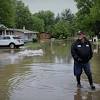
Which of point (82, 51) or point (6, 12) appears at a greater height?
point (6, 12)

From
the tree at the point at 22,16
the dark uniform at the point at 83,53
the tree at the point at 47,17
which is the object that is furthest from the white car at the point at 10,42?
the tree at the point at 47,17

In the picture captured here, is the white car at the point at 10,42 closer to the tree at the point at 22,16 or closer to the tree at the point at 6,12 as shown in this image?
the tree at the point at 6,12

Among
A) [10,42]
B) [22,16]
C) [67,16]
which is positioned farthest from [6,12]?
[67,16]

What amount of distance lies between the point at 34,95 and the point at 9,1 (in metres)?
60.2

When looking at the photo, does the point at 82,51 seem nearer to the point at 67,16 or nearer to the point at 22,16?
the point at 22,16

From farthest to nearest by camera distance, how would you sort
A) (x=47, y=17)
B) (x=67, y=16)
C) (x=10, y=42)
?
(x=67, y=16), (x=47, y=17), (x=10, y=42)

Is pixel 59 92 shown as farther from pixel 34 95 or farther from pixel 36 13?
pixel 36 13

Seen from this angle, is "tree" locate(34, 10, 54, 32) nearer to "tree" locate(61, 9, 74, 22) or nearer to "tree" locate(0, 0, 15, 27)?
"tree" locate(61, 9, 74, 22)

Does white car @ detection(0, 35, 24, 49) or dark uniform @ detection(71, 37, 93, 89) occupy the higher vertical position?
dark uniform @ detection(71, 37, 93, 89)

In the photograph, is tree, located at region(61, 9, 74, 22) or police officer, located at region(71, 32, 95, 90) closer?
police officer, located at region(71, 32, 95, 90)

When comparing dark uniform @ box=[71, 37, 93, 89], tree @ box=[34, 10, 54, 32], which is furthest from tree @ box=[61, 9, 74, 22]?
dark uniform @ box=[71, 37, 93, 89]

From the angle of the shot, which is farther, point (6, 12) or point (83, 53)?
point (6, 12)

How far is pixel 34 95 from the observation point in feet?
35.7

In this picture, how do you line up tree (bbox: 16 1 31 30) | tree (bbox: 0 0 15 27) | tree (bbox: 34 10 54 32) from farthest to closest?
tree (bbox: 34 10 54 32) → tree (bbox: 16 1 31 30) → tree (bbox: 0 0 15 27)
